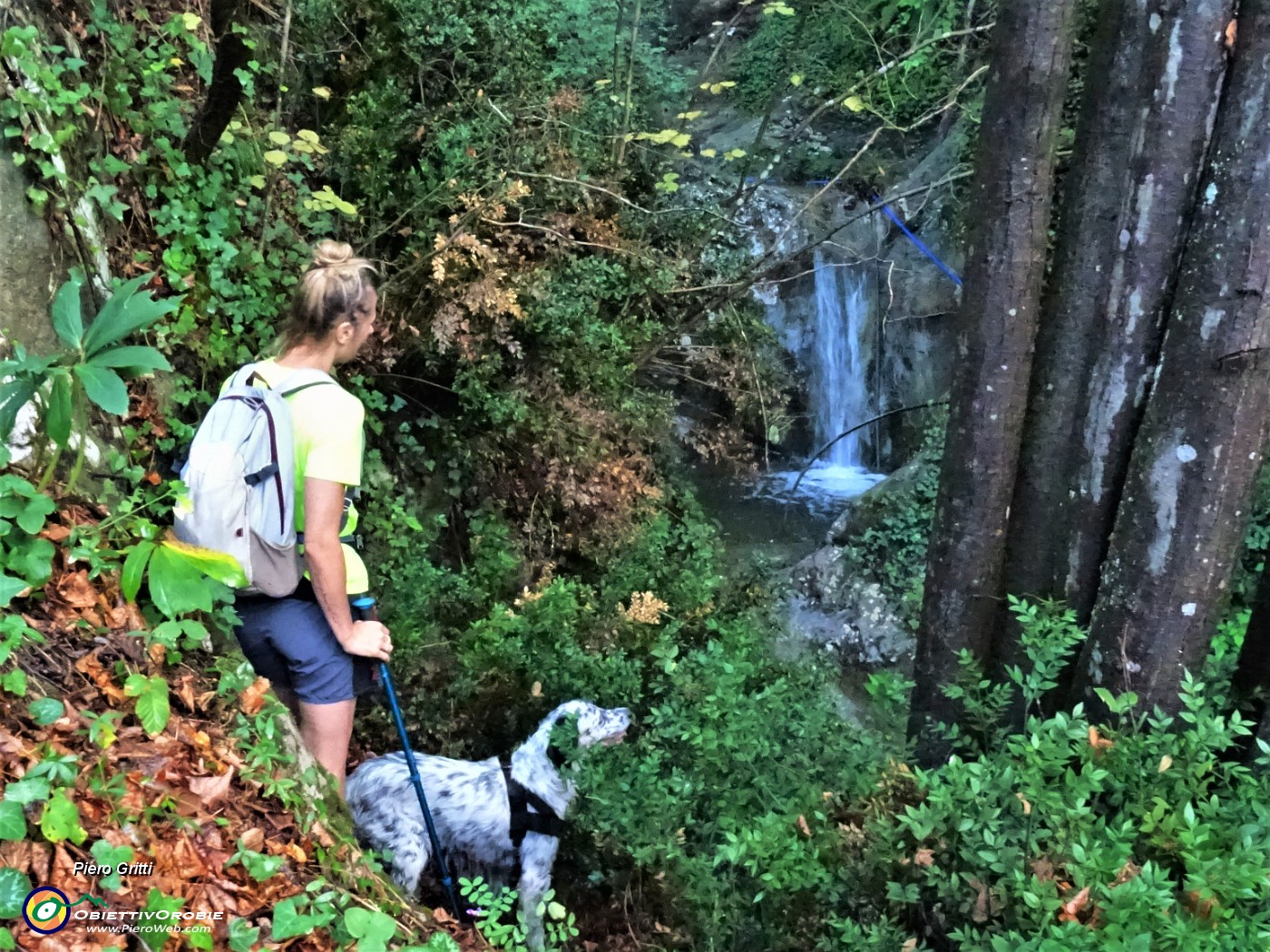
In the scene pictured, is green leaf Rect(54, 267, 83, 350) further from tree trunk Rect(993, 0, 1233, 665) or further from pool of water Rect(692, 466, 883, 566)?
pool of water Rect(692, 466, 883, 566)

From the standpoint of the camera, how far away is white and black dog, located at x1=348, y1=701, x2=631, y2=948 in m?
3.26

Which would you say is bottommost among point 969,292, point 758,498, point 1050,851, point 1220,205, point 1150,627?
point 758,498

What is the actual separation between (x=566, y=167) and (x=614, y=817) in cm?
480

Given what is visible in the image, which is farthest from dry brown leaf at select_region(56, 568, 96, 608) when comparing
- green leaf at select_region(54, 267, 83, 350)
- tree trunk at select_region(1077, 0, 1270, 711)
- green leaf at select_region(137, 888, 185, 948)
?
tree trunk at select_region(1077, 0, 1270, 711)

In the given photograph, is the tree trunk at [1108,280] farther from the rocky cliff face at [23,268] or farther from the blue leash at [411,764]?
the rocky cliff face at [23,268]

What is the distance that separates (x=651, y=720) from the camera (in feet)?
10.9

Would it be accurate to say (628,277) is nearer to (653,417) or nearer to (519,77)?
(653,417)

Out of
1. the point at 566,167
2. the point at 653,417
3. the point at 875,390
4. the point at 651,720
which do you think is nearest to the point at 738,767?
the point at 651,720

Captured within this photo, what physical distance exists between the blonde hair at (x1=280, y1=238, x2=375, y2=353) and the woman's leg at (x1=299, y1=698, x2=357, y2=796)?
1282 millimetres

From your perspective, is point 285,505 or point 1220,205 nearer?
point 1220,205

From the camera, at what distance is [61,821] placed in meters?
1.78

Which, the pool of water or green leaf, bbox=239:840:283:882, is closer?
green leaf, bbox=239:840:283:882

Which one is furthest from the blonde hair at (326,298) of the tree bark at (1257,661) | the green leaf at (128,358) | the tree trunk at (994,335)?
the tree bark at (1257,661)

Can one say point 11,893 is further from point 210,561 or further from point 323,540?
point 323,540
